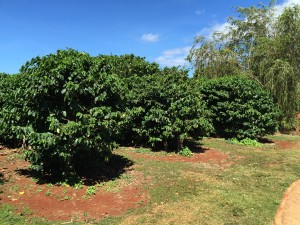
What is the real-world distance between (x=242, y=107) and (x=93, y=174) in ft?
26.2

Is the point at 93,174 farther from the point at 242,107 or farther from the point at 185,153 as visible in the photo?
the point at 242,107

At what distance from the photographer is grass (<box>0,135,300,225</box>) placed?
524 centimetres

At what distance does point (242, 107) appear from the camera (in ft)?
42.4

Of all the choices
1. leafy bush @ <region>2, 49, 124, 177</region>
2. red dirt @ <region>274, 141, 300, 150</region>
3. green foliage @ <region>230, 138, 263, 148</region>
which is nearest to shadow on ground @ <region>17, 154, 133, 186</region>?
leafy bush @ <region>2, 49, 124, 177</region>

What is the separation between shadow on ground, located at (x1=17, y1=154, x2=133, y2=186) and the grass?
2.02 feet

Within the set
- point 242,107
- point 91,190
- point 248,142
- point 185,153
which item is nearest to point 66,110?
point 91,190

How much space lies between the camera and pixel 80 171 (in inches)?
295

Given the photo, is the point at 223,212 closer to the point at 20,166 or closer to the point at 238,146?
the point at 20,166

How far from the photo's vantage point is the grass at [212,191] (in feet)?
17.2

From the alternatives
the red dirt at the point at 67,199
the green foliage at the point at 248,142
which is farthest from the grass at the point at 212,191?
the green foliage at the point at 248,142

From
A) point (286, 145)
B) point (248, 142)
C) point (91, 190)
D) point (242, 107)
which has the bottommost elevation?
point (91, 190)

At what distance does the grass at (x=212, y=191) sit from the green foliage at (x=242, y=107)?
2764mm

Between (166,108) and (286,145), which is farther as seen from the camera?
(286,145)

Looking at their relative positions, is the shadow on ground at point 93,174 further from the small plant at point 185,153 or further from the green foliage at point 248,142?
the green foliage at point 248,142
